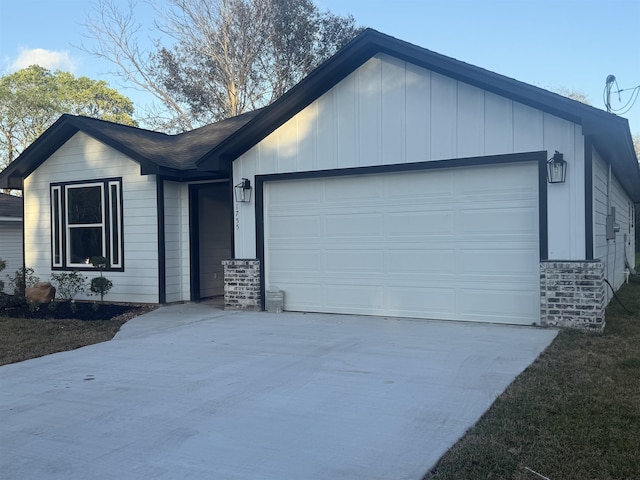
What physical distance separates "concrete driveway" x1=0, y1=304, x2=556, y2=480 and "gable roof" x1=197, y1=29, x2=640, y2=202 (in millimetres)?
2984

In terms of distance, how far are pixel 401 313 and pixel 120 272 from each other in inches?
249

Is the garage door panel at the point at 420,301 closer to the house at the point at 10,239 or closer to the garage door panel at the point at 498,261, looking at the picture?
the garage door panel at the point at 498,261

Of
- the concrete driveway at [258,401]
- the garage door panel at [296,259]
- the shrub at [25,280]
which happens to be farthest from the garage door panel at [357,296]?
→ the shrub at [25,280]

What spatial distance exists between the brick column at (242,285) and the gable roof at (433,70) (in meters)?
1.90

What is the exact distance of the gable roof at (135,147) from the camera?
38.0 feet

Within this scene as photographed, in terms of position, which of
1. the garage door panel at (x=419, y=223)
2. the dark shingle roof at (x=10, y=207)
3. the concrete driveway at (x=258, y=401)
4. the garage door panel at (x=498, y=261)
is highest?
the dark shingle roof at (x=10, y=207)

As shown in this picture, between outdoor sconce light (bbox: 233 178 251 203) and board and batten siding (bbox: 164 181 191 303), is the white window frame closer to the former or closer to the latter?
board and batten siding (bbox: 164 181 191 303)

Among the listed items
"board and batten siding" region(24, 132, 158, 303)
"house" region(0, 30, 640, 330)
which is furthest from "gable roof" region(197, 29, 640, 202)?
"board and batten siding" region(24, 132, 158, 303)

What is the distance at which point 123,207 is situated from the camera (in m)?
12.3

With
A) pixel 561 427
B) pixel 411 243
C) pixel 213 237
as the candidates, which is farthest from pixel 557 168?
pixel 213 237

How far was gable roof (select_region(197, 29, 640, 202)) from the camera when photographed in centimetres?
779

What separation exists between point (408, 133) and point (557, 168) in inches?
92.1

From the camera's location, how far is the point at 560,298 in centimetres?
809

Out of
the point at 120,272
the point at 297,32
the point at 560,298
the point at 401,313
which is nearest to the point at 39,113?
the point at 297,32
